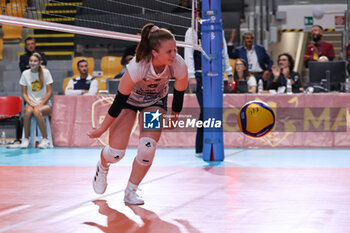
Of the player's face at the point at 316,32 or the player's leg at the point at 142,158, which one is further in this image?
the player's face at the point at 316,32

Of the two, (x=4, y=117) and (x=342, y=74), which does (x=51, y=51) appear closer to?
(x=4, y=117)

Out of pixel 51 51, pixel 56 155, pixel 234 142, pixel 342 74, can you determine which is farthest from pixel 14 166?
pixel 51 51

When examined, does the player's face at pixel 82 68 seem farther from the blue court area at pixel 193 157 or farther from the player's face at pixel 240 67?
the player's face at pixel 240 67

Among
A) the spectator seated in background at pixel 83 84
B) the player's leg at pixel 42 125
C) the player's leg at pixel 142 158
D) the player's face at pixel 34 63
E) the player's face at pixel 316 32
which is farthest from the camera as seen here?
the player's face at pixel 316 32

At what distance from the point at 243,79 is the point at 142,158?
5.92 metres

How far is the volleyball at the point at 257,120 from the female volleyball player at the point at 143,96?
2548 millimetres

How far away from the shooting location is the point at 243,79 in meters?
9.97

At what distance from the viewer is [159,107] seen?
443cm

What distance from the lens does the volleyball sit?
681cm

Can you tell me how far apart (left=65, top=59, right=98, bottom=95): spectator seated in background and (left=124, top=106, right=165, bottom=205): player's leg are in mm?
5863

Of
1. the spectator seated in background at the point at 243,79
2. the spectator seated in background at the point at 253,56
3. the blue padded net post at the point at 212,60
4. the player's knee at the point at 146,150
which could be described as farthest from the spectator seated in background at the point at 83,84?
the player's knee at the point at 146,150

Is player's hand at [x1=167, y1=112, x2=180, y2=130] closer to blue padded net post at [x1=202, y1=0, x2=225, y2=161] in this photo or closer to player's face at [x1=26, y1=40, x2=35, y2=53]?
blue padded net post at [x1=202, y1=0, x2=225, y2=161]

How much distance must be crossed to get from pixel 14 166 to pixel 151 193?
2.68 metres

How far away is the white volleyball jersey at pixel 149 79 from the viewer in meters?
4.12
